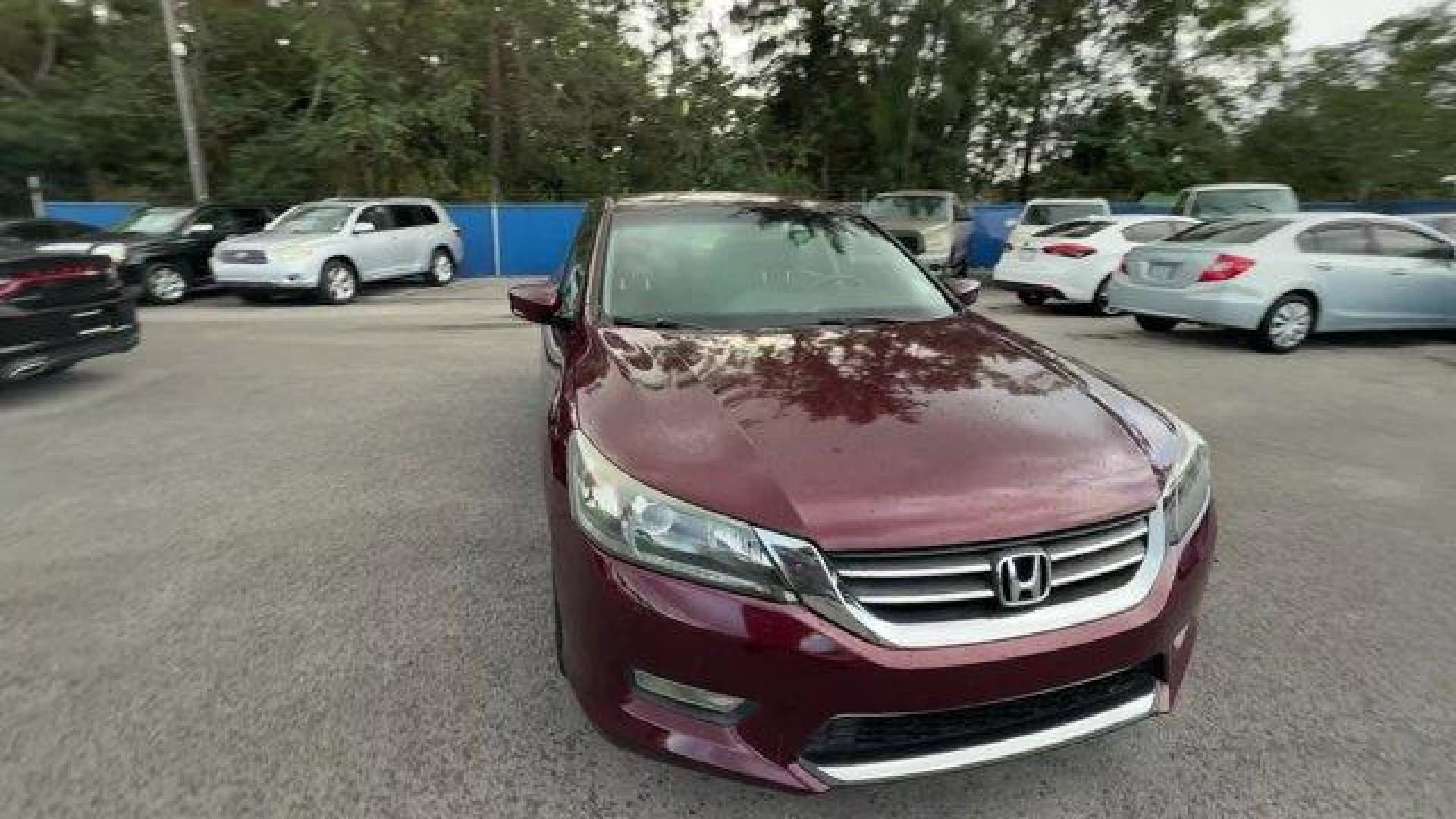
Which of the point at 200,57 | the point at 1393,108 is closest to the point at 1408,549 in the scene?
the point at 1393,108

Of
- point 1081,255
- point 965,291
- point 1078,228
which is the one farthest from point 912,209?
point 965,291

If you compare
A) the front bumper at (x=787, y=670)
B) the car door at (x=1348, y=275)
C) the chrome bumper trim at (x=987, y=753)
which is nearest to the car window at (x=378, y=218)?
the car door at (x=1348, y=275)

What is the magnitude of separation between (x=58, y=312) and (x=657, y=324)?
642cm

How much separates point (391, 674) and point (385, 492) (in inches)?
80.6

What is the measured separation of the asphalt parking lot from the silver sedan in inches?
A: 91.6

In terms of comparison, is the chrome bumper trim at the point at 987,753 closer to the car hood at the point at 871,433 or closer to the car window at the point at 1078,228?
the car hood at the point at 871,433

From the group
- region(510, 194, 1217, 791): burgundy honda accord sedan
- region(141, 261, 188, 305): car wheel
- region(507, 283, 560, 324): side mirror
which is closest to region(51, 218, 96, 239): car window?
region(141, 261, 188, 305): car wheel

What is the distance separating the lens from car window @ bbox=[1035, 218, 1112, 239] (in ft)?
40.1

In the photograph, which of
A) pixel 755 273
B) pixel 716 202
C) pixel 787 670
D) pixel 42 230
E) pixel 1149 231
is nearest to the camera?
pixel 787 670

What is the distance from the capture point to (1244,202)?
14.7 m

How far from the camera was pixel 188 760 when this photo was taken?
2.54 metres

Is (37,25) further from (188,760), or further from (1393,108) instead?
(1393,108)

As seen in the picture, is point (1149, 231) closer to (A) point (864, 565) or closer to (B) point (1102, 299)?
(B) point (1102, 299)

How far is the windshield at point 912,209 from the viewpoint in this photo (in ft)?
52.5
